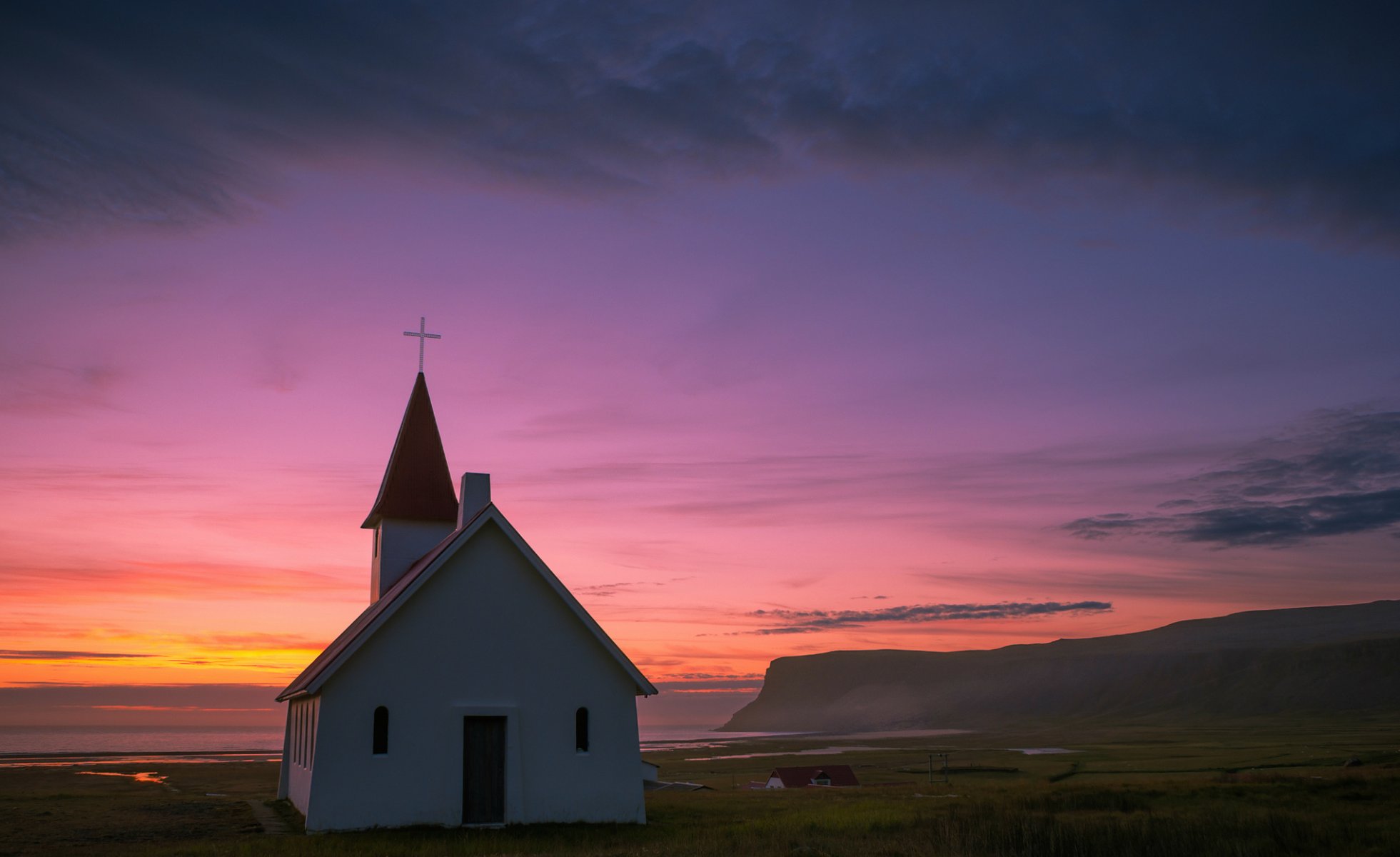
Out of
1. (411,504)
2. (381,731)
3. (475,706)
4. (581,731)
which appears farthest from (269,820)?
(411,504)

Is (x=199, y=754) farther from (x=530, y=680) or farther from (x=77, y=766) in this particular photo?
(x=530, y=680)

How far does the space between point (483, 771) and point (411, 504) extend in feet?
32.5


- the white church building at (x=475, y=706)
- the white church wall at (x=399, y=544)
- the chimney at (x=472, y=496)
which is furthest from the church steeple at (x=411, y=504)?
the white church building at (x=475, y=706)

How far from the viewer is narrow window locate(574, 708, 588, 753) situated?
83.7 ft

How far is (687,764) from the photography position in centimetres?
11100

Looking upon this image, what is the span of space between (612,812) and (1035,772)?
5744 centimetres

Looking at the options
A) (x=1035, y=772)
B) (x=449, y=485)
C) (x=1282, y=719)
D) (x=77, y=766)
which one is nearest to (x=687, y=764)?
(x=1035, y=772)

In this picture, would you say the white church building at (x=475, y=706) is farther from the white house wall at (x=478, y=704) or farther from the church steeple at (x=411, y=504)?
the church steeple at (x=411, y=504)

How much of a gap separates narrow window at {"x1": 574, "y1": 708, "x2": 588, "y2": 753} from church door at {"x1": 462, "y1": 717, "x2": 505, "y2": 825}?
5.91 feet

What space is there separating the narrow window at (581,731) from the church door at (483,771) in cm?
180

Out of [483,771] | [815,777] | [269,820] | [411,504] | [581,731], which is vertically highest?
[411,504]

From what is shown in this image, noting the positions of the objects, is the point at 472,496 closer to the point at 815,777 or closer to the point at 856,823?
the point at 856,823

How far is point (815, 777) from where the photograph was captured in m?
67.0

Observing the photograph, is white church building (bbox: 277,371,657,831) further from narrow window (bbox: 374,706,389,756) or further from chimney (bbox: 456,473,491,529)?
chimney (bbox: 456,473,491,529)
